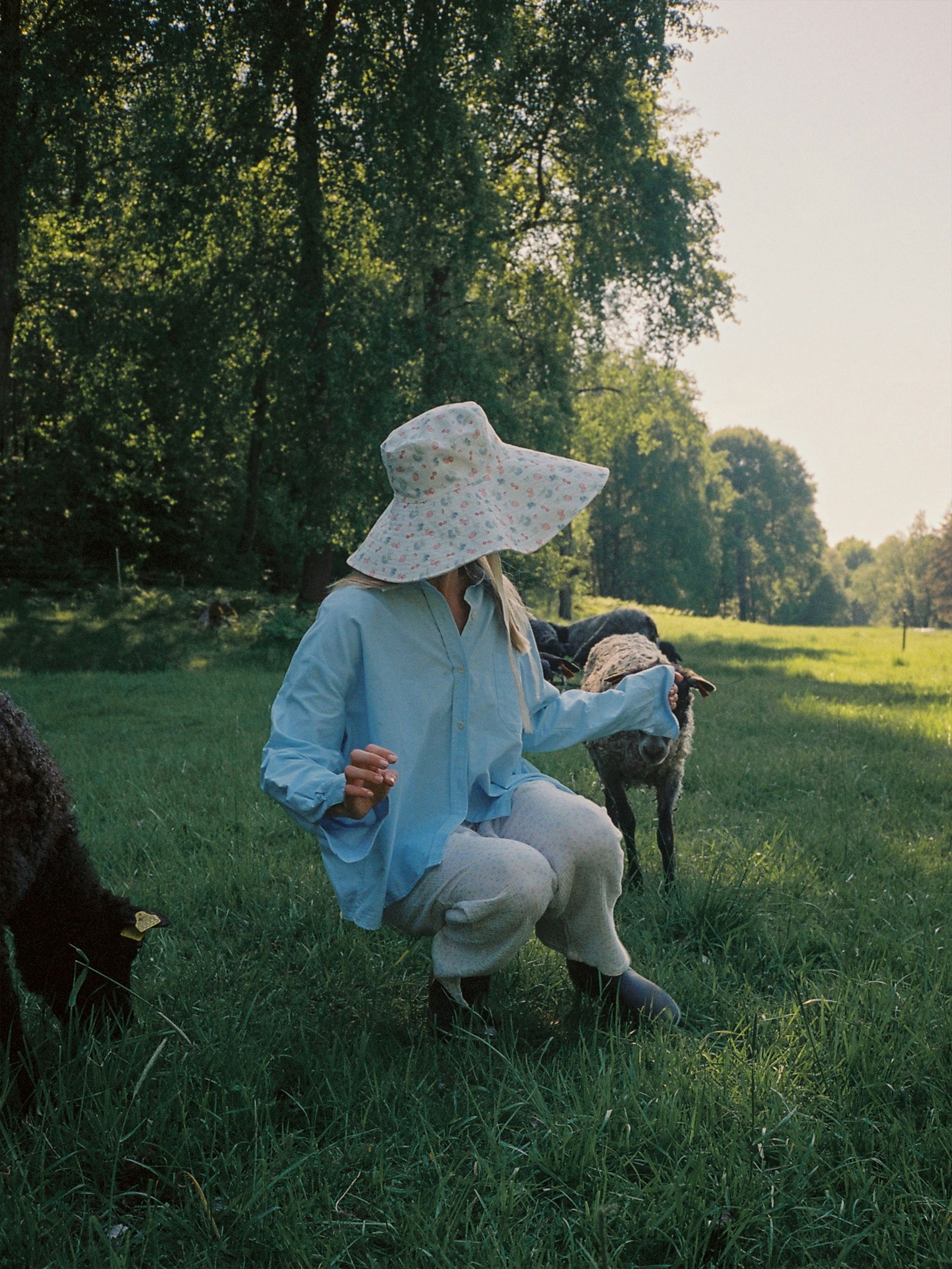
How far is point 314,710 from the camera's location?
9.68 feet

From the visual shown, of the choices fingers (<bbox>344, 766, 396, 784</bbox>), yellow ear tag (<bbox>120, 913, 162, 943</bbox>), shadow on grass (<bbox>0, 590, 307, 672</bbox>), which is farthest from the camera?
shadow on grass (<bbox>0, 590, 307, 672</bbox>)

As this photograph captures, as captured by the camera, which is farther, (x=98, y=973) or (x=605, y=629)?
(x=605, y=629)

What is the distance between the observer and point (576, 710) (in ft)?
11.5

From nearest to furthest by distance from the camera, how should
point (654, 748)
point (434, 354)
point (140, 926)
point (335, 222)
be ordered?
1. point (140, 926)
2. point (654, 748)
3. point (434, 354)
4. point (335, 222)

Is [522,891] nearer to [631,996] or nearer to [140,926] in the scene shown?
[631,996]

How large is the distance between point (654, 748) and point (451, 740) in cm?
187

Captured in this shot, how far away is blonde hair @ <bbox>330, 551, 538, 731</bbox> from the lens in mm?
3137

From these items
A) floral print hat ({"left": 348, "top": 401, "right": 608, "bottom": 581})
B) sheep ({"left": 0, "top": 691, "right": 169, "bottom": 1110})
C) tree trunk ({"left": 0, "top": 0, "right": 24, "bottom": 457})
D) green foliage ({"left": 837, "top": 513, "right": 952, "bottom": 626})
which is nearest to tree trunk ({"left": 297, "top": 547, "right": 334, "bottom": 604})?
tree trunk ({"left": 0, "top": 0, "right": 24, "bottom": 457})

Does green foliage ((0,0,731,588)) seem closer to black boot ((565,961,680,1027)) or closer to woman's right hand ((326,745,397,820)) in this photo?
black boot ((565,961,680,1027))

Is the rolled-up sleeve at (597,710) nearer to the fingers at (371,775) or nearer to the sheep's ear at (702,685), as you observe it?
the sheep's ear at (702,685)

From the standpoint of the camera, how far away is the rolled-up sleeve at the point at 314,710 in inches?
109

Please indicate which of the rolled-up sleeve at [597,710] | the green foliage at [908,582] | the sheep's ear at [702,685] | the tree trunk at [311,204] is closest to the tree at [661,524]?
the green foliage at [908,582]

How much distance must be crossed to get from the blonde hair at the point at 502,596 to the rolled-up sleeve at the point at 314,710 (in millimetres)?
152

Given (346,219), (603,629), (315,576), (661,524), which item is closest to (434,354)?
(346,219)
